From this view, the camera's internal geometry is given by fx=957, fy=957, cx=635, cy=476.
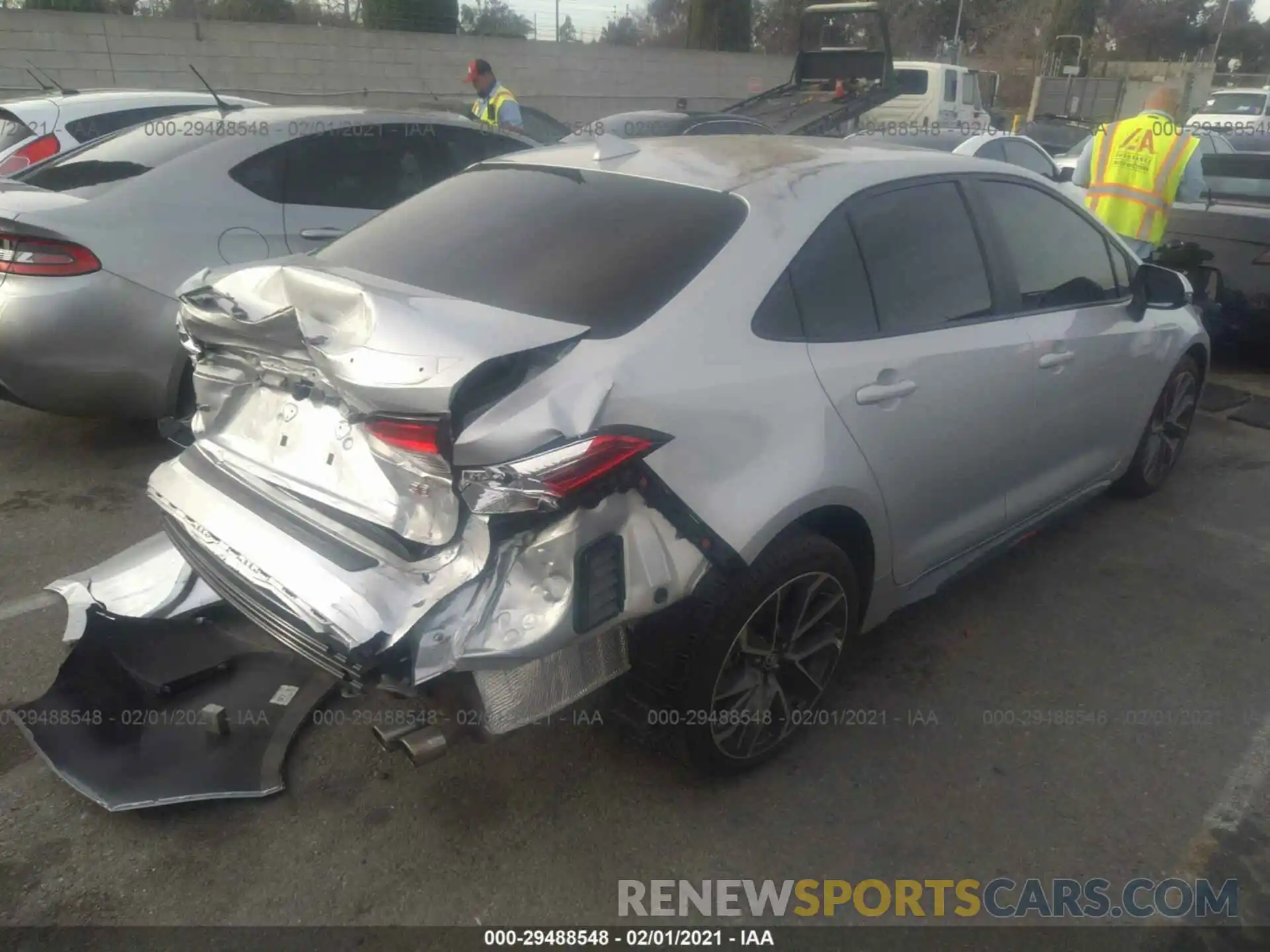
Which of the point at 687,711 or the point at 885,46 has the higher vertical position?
the point at 885,46

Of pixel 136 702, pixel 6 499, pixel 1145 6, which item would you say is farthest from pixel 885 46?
pixel 1145 6

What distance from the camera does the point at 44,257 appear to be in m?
4.16

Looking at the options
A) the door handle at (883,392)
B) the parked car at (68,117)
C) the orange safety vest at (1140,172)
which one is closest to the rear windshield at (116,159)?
the parked car at (68,117)

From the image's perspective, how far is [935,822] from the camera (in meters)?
2.65

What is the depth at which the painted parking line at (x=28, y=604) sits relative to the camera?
A: 3.43 metres

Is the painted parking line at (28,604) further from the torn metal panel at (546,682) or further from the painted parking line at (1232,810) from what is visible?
the painted parking line at (1232,810)

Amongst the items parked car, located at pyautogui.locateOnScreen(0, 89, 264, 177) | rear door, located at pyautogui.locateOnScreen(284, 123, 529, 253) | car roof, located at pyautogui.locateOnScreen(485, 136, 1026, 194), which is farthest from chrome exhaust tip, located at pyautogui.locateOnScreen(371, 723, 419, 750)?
parked car, located at pyautogui.locateOnScreen(0, 89, 264, 177)

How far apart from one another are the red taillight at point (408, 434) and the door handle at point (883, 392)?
1.21 metres

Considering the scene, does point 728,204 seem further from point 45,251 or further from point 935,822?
point 45,251

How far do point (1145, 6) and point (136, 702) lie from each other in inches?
2451

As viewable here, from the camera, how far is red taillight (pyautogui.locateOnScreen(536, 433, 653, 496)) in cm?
199

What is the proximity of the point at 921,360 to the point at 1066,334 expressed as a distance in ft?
3.21

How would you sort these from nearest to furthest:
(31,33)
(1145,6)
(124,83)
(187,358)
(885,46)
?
(187,358) < (885,46) < (31,33) < (124,83) < (1145,6)

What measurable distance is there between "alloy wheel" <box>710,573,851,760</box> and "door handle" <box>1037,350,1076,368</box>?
4.07 ft
